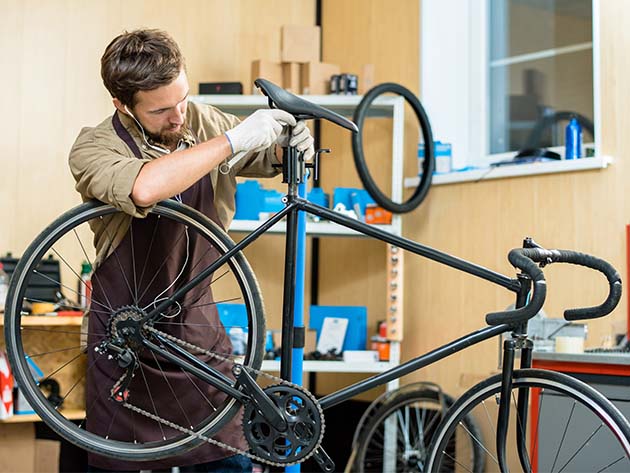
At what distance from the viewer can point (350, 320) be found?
13.5 ft

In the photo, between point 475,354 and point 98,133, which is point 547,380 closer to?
point 98,133

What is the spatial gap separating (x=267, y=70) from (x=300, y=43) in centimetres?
20

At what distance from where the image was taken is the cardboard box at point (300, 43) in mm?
4242

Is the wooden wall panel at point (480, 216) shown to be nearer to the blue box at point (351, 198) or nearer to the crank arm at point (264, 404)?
the blue box at point (351, 198)

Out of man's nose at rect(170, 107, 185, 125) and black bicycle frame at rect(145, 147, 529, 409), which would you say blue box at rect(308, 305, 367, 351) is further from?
man's nose at rect(170, 107, 185, 125)

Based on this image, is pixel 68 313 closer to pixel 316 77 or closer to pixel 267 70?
pixel 267 70

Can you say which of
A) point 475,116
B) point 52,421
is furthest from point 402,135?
point 52,421

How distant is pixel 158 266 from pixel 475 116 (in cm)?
223

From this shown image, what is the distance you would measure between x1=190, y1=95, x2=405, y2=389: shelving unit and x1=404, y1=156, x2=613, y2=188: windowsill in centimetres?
17

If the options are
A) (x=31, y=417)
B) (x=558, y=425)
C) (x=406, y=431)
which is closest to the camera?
(x=558, y=425)

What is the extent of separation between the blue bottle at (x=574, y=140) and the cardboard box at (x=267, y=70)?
140 centimetres

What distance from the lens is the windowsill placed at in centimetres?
335

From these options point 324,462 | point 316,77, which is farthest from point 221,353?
point 316,77

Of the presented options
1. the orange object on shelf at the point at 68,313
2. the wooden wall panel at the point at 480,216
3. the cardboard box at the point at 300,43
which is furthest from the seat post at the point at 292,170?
the cardboard box at the point at 300,43
